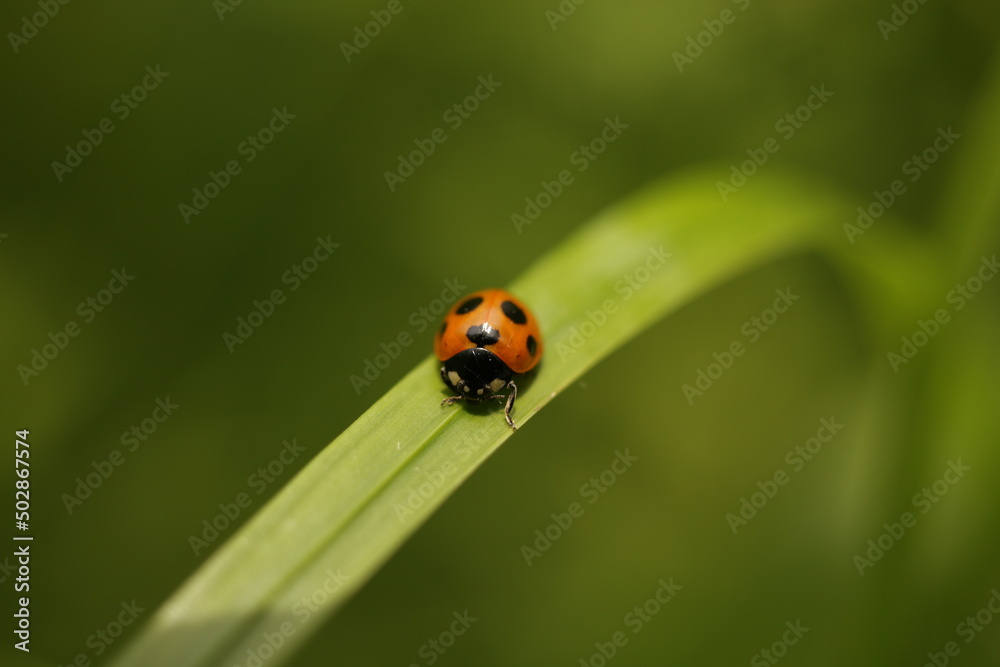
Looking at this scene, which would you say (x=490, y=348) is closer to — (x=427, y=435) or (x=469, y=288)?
(x=427, y=435)

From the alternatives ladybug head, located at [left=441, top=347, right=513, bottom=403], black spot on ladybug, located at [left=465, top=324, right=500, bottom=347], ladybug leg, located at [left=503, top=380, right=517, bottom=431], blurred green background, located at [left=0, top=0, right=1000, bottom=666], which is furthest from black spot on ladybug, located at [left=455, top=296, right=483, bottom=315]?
blurred green background, located at [left=0, top=0, right=1000, bottom=666]

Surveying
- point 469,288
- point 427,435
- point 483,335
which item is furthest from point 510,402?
point 469,288

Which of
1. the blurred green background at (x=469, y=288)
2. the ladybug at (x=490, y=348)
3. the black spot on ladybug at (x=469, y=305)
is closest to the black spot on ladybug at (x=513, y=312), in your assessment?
the ladybug at (x=490, y=348)

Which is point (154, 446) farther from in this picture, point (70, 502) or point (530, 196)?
point (530, 196)

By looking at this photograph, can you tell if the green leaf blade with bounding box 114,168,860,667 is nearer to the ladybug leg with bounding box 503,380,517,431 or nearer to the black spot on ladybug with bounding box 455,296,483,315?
the ladybug leg with bounding box 503,380,517,431

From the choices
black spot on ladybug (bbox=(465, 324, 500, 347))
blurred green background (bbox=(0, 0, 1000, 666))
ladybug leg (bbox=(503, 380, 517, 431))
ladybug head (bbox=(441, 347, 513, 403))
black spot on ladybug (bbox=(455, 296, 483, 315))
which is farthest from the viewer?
blurred green background (bbox=(0, 0, 1000, 666))

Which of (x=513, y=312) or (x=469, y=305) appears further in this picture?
(x=469, y=305)
